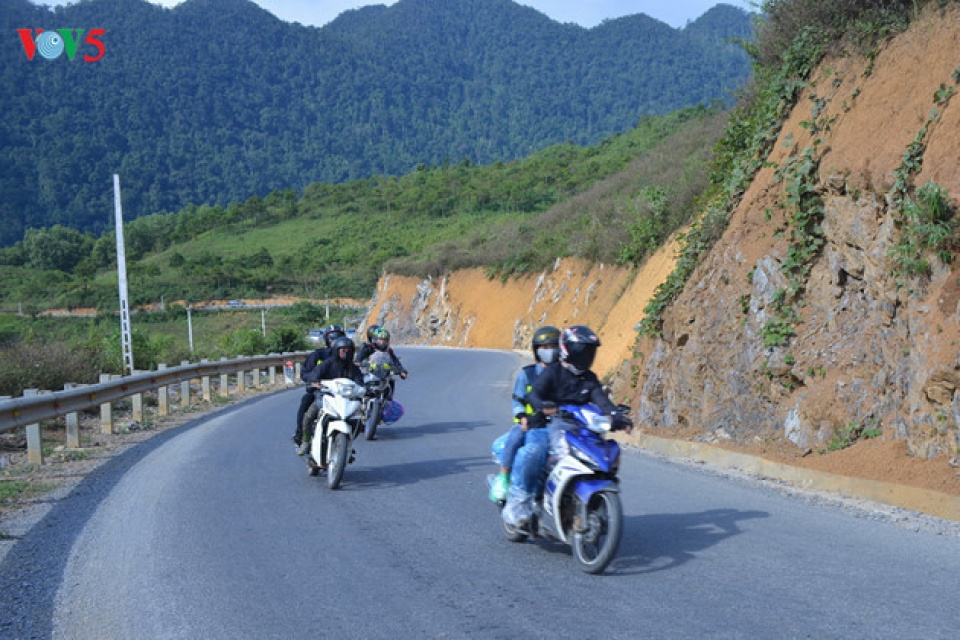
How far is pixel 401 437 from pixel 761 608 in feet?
32.8

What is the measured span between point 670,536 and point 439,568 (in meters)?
1.98

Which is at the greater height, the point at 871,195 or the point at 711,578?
the point at 871,195

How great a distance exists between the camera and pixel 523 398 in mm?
7266

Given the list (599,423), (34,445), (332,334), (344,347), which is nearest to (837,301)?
(599,423)

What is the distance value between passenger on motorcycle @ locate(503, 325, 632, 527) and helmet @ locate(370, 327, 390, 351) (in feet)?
29.7

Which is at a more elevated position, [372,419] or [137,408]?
[372,419]

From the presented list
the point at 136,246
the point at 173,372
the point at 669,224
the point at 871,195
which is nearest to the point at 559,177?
the point at 136,246

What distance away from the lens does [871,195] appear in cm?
1074

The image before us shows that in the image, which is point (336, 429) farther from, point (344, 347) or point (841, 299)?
point (841, 299)

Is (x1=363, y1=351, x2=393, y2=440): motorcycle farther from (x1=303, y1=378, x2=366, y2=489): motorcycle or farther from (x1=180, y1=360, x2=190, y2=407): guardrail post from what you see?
(x1=180, y1=360, x2=190, y2=407): guardrail post

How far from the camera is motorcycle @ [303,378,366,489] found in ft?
33.5

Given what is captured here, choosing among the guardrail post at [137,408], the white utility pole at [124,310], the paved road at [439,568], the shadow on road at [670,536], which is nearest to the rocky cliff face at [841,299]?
the paved road at [439,568]

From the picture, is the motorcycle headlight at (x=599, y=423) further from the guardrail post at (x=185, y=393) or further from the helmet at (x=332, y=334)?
the guardrail post at (x=185, y=393)

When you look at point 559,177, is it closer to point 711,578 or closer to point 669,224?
point 669,224
